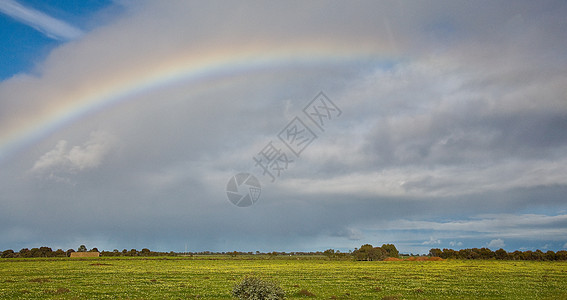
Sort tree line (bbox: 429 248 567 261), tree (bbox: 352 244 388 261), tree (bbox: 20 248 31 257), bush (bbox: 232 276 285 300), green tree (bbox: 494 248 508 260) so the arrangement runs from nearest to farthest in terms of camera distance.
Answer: bush (bbox: 232 276 285 300) < tree line (bbox: 429 248 567 261) < green tree (bbox: 494 248 508 260) < tree (bbox: 20 248 31 257) < tree (bbox: 352 244 388 261)

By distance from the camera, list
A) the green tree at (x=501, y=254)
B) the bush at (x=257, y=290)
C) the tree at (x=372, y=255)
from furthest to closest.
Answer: the tree at (x=372, y=255) < the green tree at (x=501, y=254) < the bush at (x=257, y=290)

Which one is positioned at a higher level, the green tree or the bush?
A: the green tree

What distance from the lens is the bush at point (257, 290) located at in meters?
20.3

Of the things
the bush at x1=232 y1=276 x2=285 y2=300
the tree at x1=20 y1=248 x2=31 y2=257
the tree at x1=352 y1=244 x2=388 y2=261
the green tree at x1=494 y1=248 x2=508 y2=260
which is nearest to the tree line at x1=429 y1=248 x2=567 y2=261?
the green tree at x1=494 y1=248 x2=508 y2=260

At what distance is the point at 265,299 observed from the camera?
20.1 meters

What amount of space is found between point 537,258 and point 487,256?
20268 mm

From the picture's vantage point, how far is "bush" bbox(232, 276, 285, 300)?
20.3 m

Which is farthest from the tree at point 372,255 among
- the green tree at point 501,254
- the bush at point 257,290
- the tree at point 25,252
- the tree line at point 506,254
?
the bush at point 257,290

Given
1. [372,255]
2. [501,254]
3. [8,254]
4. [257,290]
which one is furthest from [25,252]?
[501,254]

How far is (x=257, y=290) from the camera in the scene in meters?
20.4

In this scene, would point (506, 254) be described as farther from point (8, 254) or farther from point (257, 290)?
point (8, 254)

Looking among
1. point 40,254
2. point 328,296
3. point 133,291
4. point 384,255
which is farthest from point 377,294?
point 40,254

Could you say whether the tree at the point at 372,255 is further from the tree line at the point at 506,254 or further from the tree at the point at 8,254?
the tree at the point at 8,254

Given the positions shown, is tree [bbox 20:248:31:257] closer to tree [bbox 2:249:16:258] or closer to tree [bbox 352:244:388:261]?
tree [bbox 2:249:16:258]
